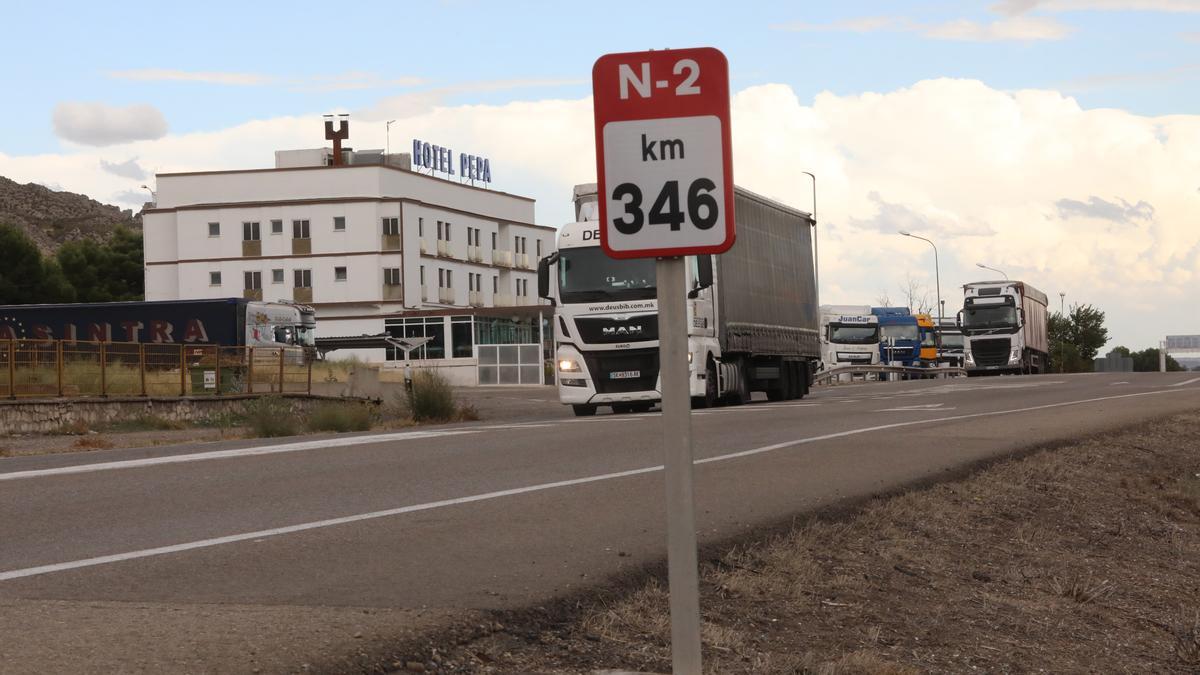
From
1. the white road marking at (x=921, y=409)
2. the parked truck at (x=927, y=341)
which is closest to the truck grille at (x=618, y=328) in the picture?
the white road marking at (x=921, y=409)

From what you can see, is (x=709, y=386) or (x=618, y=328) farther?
(x=709, y=386)

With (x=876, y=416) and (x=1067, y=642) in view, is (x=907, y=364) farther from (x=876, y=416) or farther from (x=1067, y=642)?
(x=1067, y=642)

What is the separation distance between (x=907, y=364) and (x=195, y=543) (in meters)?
64.9

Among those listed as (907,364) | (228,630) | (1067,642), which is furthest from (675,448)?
(907,364)

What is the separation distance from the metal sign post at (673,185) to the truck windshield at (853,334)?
60.0m

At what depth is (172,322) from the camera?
193 feet

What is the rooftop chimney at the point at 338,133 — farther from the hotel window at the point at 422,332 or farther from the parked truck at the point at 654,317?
the parked truck at the point at 654,317

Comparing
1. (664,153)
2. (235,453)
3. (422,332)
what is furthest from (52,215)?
(664,153)

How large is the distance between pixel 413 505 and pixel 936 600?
3.94m

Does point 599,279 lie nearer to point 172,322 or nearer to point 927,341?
point 172,322

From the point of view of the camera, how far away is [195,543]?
9016 millimetres

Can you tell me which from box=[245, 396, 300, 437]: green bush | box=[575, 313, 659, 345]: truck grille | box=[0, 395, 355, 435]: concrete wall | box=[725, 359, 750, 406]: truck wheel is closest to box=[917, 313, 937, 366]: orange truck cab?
box=[725, 359, 750, 406]: truck wheel

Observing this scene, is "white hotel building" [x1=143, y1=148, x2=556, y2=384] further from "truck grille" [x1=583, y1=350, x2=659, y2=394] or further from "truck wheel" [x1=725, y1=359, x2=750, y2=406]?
"truck grille" [x1=583, y1=350, x2=659, y2=394]

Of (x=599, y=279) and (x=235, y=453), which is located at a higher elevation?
(x=599, y=279)
